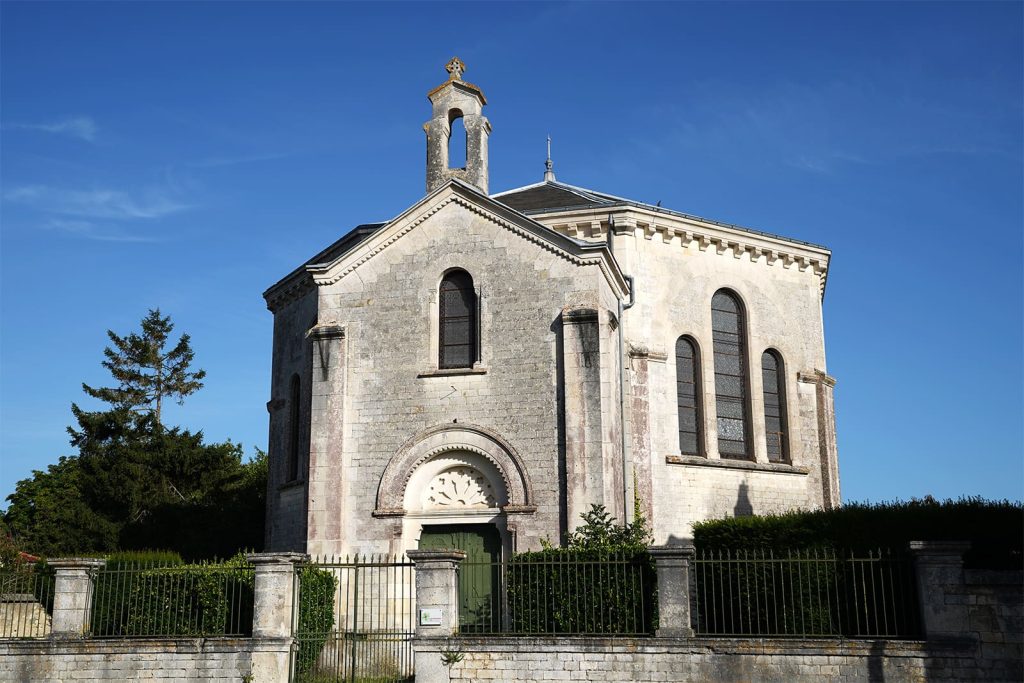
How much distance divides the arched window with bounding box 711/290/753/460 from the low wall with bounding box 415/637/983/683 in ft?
31.9

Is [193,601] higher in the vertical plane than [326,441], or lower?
lower

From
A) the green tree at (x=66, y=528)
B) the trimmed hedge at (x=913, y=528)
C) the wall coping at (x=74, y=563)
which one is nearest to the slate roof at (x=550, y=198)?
the trimmed hedge at (x=913, y=528)

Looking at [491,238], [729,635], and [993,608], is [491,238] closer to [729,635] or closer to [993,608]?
[729,635]

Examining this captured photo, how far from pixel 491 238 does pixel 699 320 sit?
6353mm

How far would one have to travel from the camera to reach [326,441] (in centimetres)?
1944

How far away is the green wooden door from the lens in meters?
16.5

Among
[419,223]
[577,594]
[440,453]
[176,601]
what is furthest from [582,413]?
[176,601]

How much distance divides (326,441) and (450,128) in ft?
25.9

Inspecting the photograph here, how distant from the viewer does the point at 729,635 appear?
14.1m

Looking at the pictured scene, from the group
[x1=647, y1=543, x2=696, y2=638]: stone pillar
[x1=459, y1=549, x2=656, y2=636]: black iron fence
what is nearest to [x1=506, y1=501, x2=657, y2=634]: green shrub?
[x1=459, y1=549, x2=656, y2=636]: black iron fence

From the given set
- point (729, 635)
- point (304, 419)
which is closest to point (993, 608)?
point (729, 635)

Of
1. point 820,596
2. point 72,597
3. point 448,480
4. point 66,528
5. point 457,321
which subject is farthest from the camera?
point 66,528

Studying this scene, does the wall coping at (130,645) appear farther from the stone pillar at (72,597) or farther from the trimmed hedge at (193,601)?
the trimmed hedge at (193,601)

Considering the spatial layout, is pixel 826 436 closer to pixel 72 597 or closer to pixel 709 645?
pixel 709 645
